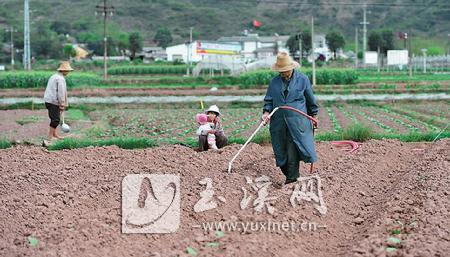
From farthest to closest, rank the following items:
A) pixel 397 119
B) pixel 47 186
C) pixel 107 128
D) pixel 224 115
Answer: pixel 224 115, pixel 397 119, pixel 107 128, pixel 47 186

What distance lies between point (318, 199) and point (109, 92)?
30740 mm

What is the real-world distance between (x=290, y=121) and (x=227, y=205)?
1.76 meters

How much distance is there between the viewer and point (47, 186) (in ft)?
27.4

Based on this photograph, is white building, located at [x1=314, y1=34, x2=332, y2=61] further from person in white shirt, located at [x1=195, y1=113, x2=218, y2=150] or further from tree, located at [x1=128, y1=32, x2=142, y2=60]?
person in white shirt, located at [x1=195, y1=113, x2=218, y2=150]

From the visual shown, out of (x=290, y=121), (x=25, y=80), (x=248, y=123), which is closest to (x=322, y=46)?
(x=25, y=80)

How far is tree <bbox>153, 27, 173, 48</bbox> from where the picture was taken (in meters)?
114

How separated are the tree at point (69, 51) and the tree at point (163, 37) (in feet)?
87.8

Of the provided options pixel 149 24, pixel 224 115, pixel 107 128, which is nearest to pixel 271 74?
pixel 224 115

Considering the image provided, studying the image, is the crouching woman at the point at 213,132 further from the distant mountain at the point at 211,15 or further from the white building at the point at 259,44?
the distant mountain at the point at 211,15

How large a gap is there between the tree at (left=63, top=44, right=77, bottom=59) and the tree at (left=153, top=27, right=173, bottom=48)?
26751 millimetres

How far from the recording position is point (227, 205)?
24.3 ft

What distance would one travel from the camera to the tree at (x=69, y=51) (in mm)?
84375

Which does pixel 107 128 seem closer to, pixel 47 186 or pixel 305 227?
pixel 47 186

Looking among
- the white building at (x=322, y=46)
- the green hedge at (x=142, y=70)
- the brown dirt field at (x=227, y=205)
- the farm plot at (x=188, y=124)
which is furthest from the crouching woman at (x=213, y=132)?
the white building at (x=322, y=46)
